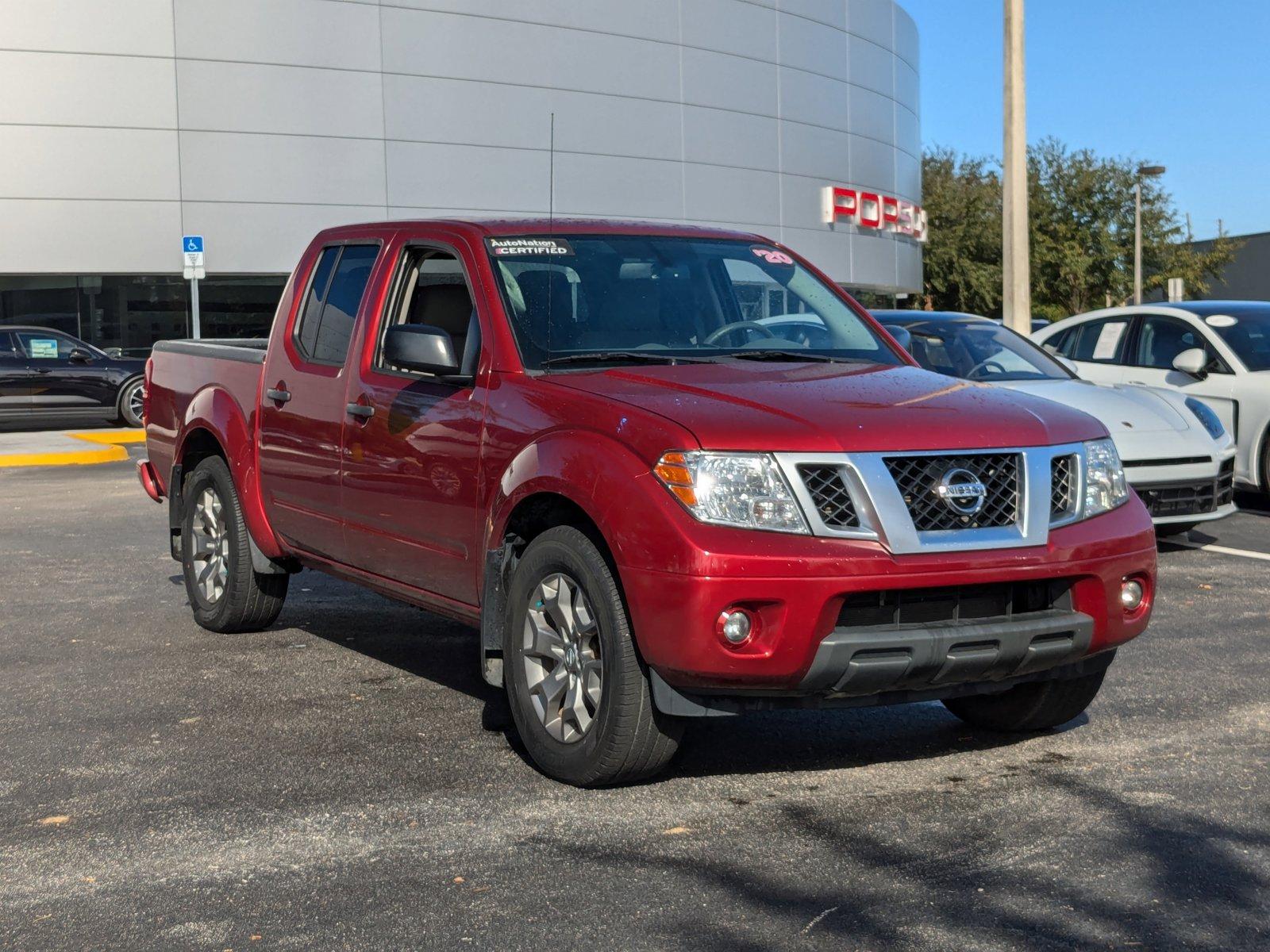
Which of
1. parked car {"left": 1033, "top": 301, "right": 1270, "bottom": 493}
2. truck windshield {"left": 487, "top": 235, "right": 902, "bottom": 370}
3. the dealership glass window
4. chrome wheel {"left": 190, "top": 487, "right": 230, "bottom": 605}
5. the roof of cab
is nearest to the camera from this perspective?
truck windshield {"left": 487, "top": 235, "right": 902, "bottom": 370}

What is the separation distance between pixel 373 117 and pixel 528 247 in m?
28.2

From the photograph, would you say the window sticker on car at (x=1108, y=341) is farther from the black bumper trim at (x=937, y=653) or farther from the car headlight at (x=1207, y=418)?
the black bumper trim at (x=937, y=653)

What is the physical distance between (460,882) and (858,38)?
4160cm

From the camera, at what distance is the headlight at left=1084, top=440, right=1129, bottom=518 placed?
5.04 meters

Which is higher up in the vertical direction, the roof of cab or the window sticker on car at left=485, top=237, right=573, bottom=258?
the roof of cab

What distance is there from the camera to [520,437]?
205 inches

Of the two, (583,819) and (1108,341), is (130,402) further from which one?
(583,819)

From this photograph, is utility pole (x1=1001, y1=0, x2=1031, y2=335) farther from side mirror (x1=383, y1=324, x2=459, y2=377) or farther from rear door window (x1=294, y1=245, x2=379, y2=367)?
side mirror (x1=383, y1=324, x2=459, y2=377)

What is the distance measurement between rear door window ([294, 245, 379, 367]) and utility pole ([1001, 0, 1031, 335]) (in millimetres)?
12942

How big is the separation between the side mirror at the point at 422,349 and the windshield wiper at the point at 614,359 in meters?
0.34

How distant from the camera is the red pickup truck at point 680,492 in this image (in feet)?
14.8

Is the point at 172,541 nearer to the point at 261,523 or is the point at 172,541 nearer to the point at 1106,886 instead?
the point at 261,523

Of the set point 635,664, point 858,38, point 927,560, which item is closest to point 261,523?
point 635,664

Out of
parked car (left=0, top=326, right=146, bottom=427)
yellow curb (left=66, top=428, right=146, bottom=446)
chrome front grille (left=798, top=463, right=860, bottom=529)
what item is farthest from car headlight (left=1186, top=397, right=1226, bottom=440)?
parked car (left=0, top=326, right=146, bottom=427)
